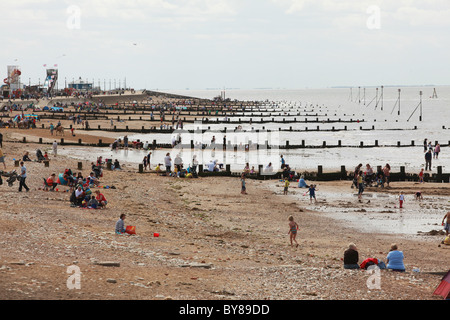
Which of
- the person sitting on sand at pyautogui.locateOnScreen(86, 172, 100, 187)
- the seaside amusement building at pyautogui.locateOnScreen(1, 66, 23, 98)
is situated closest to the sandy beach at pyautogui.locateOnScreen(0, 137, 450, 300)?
the person sitting on sand at pyautogui.locateOnScreen(86, 172, 100, 187)

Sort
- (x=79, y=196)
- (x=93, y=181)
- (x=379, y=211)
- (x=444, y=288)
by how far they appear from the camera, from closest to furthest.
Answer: (x=444, y=288), (x=79, y=196), (x=379, y=211), (x=93, y=181)

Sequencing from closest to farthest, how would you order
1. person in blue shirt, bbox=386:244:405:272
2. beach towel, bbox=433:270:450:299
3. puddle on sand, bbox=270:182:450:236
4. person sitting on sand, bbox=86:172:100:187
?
beach towel, bbox=433:270:450:299 → person in blue shirt, bbox=386:244:405:272 → puddle on sand, bbox=270:182:450:236 → person sitting on sand, bbox=86:172:100:187

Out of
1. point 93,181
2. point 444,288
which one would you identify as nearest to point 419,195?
point 93,181

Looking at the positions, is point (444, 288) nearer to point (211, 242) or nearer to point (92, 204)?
point (211, 242)

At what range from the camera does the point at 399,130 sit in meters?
83.9

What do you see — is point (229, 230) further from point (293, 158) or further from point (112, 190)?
point (293, 158)

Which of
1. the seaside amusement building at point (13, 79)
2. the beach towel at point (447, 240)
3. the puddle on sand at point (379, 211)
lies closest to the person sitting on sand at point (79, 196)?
the puddle on sand at point (379, 211)

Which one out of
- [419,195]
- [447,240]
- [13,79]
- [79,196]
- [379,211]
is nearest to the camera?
[447,240]

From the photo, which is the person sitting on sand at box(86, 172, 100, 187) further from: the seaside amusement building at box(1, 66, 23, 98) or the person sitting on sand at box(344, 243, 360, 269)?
the seaside amusement building at box(1, 66, 23, 98)

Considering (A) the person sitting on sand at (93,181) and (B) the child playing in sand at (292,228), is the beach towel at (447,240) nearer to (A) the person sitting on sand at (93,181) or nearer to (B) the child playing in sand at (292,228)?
(B) the child playing in sand at (292,228)

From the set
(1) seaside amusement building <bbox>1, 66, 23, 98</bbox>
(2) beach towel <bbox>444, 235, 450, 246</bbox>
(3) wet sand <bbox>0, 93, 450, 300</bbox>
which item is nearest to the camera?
(3) wet sand <bbox>0, 93, 450, 300</bbox>

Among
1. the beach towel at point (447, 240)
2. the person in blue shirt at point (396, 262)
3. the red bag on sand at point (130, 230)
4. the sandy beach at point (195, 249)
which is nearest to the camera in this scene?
the sandy beach at point (195, 249)

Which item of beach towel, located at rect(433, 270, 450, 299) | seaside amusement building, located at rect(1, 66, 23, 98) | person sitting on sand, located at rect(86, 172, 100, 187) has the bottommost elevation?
beach towel, located at rect(433, 270, 450, 299)

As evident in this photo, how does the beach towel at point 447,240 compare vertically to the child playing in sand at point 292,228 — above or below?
below
